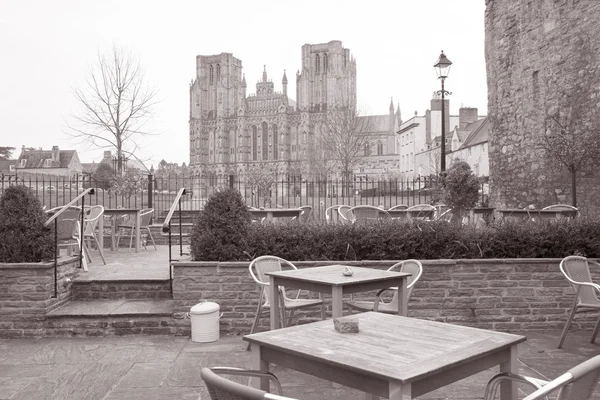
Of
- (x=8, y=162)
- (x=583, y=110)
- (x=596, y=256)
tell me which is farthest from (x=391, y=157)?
(x=596, y=256)

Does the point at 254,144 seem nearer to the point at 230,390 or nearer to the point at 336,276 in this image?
the point at 336,276

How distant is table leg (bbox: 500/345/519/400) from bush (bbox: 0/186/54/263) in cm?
Answer: 540

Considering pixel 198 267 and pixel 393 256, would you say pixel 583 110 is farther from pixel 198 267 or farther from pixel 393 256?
pixel 198 267

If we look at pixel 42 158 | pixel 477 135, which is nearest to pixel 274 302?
pixel 477 135

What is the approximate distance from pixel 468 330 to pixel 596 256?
4502 millimetres

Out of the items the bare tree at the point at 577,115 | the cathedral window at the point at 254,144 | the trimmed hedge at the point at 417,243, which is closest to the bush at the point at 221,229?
the trimmed hedge at the point at 417,243

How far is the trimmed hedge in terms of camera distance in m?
6.56

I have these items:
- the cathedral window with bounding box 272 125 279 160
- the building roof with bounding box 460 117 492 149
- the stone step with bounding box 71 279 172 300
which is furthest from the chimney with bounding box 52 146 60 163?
the stone step with bounding box 71 279 172 300

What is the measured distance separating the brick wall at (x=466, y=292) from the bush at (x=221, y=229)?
0.70ft

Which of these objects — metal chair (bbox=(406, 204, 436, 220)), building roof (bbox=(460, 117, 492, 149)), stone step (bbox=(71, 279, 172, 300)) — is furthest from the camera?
building roof (bbox=(460, 117, 492, 149))

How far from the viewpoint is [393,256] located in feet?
21.6

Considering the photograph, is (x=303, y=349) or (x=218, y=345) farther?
(x=218, y=345)

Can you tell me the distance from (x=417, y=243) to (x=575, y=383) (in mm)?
4569

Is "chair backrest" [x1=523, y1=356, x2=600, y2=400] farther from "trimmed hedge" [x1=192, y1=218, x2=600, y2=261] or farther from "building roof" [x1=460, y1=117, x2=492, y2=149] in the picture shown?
"building roof" [x1=460, y1=117, x2=492, y2=149]
